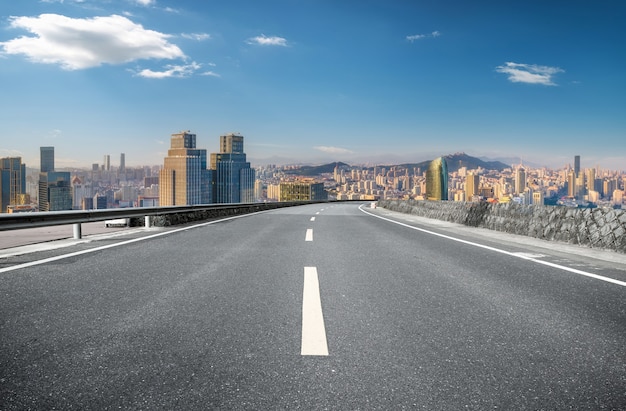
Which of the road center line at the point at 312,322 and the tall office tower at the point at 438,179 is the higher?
the tall office tower at the point at 438,179

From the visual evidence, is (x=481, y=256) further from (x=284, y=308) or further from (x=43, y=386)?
(x=43, y=386)

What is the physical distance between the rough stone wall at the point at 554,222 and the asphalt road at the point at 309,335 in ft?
9.60

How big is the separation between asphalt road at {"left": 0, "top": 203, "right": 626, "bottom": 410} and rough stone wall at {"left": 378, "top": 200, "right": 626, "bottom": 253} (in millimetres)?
2927

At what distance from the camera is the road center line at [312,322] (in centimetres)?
296

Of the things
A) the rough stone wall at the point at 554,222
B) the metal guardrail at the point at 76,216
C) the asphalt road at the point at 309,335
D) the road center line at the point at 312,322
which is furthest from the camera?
the rough stone wall at the point at 554,222

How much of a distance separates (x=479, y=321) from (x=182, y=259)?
199 inches

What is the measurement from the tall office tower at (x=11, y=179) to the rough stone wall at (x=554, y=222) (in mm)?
199956

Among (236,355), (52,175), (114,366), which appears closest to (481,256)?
(236,355)

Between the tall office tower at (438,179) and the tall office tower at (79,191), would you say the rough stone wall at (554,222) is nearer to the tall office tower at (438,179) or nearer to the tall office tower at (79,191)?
the tall office tower at (438,179)

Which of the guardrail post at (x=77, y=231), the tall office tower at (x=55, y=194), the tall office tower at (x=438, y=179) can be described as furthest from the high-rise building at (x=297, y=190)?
the guardrail post at (x=77, y=231)

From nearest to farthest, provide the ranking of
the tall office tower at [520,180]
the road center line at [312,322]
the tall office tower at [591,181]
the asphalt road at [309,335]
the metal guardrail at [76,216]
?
the asphalt road at [309,335], the road center line at [312,322], the metal guardrail at [76,216], the tall office tower at [591,181], the tall office tower at [520,180]

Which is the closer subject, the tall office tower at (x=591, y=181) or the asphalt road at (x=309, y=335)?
the asphalt road at (x=309, y=335)

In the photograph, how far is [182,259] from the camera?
692 centimetres

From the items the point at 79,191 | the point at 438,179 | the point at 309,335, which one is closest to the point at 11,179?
the point at 79,191
